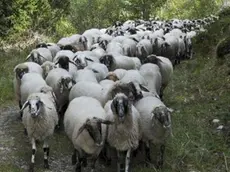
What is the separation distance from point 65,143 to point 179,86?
532 centimetres

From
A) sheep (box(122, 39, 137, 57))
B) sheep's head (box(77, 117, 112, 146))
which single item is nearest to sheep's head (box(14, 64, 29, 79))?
sheep's head (box(77, 117, 112, 146))

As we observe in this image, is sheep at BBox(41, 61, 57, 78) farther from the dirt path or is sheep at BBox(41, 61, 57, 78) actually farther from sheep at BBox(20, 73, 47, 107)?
the dirt path

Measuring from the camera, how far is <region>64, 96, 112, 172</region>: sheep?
Result: 6900 mm

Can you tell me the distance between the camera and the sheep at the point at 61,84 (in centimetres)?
955

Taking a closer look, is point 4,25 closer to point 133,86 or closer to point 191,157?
point 133,86

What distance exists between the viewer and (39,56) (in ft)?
39.6

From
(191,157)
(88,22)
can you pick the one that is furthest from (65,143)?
(88,22)

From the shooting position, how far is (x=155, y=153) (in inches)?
336

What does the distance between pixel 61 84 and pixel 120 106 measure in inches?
117

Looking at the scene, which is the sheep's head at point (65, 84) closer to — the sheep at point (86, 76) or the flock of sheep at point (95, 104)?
the flock of sheep at point (95, 104)

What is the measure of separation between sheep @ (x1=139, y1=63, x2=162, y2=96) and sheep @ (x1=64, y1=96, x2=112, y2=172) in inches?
109

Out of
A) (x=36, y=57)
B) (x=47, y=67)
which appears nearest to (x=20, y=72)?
(x=47, y=67)

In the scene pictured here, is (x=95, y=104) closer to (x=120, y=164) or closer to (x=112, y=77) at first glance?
(x=120, y=164)

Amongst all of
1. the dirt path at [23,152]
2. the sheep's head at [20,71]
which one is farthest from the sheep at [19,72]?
the dirt path at [23,152]
